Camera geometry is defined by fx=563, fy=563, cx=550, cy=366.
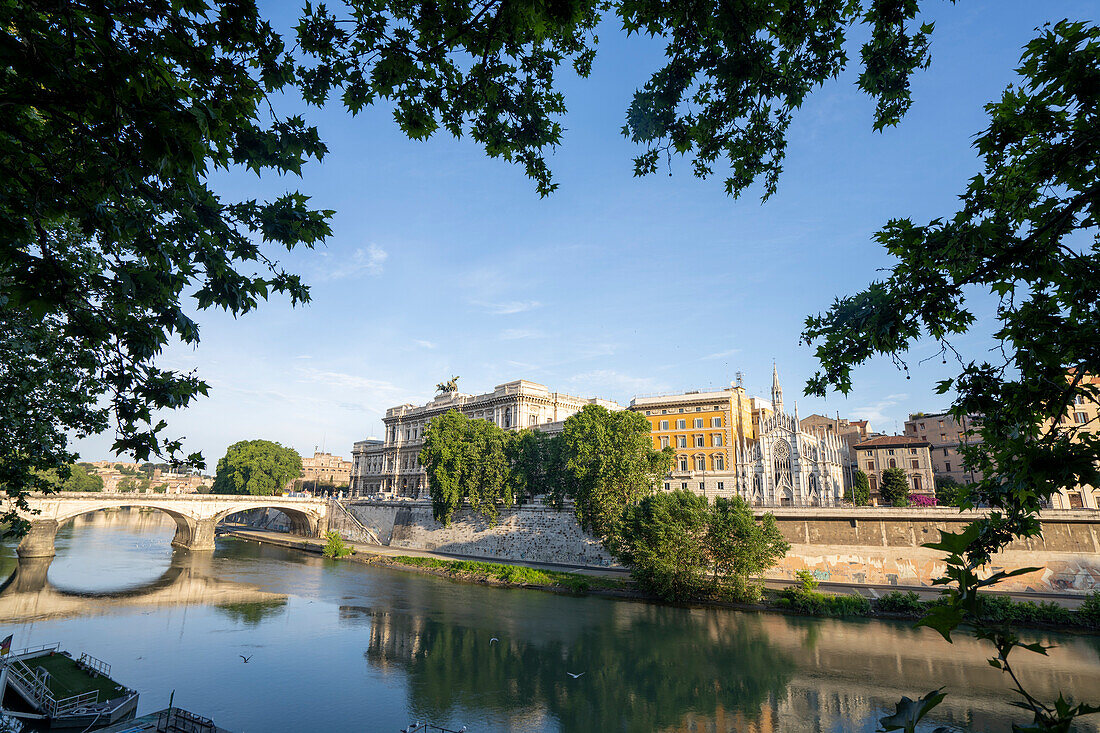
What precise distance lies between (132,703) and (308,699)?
5.34 m

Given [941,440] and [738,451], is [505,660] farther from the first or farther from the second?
[941,440]

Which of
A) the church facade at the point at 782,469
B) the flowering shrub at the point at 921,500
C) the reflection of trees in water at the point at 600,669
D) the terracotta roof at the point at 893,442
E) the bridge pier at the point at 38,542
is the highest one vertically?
the terracotta roof at the point at 893,442

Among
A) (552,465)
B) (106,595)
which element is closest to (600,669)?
(552,465)

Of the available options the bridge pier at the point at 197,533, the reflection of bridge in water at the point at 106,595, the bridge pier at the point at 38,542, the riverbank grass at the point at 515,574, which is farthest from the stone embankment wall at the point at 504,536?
the bridge pier at the point at 38,542

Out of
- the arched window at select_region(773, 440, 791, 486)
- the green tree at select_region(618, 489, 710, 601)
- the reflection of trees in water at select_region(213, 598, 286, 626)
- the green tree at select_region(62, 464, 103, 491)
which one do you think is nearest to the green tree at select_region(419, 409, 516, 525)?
the green tree at select_region(618, 489, 710, 601)

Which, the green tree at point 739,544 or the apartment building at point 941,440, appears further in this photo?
the apartment building at point 941,440

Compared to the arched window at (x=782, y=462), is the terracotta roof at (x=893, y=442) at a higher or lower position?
higher

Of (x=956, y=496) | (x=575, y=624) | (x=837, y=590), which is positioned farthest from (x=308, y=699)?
(x=837, y=590)

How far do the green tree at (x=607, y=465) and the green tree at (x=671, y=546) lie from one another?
531 cm

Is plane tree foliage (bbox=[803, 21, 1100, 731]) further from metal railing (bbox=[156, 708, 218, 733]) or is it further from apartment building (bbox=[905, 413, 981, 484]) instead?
apartment building (bbox=[905, 413, 981, 484])

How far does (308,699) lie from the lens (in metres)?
20.3

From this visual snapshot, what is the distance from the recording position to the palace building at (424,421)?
69750 mm

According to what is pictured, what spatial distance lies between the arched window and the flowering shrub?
34.5ft

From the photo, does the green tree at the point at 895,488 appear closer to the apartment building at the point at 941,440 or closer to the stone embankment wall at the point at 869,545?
the apartment building at the point at 941,440
